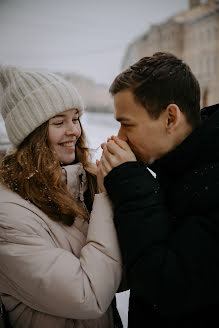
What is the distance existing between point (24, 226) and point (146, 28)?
692 centimetres

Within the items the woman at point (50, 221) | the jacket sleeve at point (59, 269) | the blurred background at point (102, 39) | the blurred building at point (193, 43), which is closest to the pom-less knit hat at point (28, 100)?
the woman at point (50, 221)

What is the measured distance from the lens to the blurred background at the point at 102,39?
5500 millimetres

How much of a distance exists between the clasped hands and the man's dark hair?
0.18 metres

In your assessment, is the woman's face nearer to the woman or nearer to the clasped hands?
the woman

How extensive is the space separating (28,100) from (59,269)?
0.85 metres

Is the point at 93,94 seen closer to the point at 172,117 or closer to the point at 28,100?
the point at 28,100

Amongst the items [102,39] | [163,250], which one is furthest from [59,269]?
[102,39]

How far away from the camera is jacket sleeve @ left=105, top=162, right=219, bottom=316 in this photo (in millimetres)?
653

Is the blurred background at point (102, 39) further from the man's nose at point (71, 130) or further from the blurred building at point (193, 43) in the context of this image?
the man's nose at point (71, 130)


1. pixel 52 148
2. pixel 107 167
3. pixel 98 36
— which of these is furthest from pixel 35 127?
pixel 98 36

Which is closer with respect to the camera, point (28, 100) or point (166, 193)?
point (166, 193)

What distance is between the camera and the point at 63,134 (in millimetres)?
1251

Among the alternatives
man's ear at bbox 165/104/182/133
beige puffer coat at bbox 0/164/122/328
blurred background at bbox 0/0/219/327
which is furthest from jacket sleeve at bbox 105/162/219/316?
blurred background at bbox 0/0/219/327

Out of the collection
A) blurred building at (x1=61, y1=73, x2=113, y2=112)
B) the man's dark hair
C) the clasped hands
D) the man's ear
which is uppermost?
the man's dark hair
